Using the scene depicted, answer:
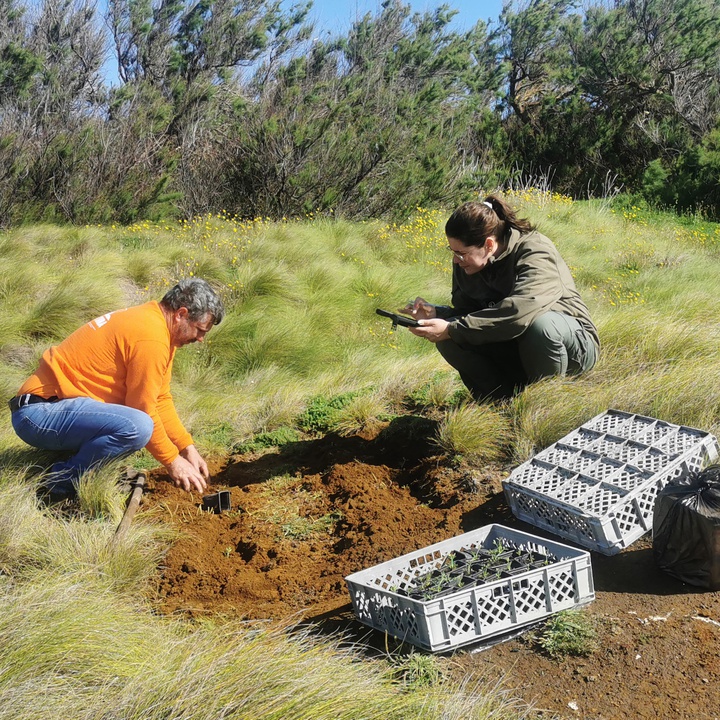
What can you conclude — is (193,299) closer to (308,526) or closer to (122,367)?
(122,367)

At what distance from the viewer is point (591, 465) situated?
3822 millimetres

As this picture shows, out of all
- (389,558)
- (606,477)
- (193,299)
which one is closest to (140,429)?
(193,299)

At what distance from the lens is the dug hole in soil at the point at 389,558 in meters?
2.74

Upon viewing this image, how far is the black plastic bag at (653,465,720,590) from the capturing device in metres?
3.13

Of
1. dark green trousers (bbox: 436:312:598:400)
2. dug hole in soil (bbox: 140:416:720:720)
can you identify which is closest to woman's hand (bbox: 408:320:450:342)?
dark green trousers (bbox: 436:312:598:400)

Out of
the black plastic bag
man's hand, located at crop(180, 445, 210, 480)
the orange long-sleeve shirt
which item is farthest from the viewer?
man's hand, located at crop(180, 445, 210, 480)

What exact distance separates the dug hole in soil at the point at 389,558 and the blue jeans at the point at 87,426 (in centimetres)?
43

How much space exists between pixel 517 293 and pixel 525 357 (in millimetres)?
424

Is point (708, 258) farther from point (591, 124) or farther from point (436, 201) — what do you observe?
point (591, 124)

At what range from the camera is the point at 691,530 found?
3.16 m

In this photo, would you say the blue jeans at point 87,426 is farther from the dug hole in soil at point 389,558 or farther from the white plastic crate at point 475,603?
the white plastic crate at point 475,603

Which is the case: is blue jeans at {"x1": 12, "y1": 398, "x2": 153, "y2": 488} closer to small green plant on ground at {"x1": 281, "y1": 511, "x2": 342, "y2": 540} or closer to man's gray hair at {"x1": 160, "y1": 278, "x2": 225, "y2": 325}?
man's gray hair at {"x1": 160, "y1": 278, "x2": 225, "y2": 325}

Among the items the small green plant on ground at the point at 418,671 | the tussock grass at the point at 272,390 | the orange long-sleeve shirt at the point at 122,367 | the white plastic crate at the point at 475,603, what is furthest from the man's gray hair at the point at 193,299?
the small green plant on ground at the point at 418,671

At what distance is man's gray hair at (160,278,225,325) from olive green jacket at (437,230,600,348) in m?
1.34
